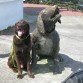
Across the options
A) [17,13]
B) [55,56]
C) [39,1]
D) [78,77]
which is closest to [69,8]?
[39,1]

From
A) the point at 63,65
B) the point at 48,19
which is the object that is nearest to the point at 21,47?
the point at 48,19

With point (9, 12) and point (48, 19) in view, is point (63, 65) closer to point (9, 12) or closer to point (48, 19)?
point (48, 19)

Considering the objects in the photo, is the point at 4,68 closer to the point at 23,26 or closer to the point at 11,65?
the point at 11,65

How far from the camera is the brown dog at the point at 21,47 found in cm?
603

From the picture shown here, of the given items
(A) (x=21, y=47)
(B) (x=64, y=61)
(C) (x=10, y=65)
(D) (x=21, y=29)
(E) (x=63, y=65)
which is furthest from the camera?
(B) (x=64, y=61)

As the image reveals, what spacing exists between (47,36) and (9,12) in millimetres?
5380

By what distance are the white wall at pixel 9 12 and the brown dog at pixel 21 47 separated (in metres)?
4.70

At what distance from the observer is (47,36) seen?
21.5 feet

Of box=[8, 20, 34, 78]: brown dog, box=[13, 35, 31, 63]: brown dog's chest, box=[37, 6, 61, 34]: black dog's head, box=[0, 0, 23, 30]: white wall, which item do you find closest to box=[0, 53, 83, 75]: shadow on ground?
box=[8, 20, 34, 78]: brown dog

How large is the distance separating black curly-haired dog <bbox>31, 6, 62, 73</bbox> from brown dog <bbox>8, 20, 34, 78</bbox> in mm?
365

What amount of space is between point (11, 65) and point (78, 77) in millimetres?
3429

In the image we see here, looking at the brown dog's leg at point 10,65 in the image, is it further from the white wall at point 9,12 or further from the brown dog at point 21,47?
the white wall at point 9,12

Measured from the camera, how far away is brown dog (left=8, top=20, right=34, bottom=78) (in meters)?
6.03

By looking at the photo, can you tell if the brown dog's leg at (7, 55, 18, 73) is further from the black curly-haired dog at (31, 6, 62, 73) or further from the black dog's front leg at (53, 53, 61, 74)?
the black dog's front leg at (53, 53, 61, 74)
